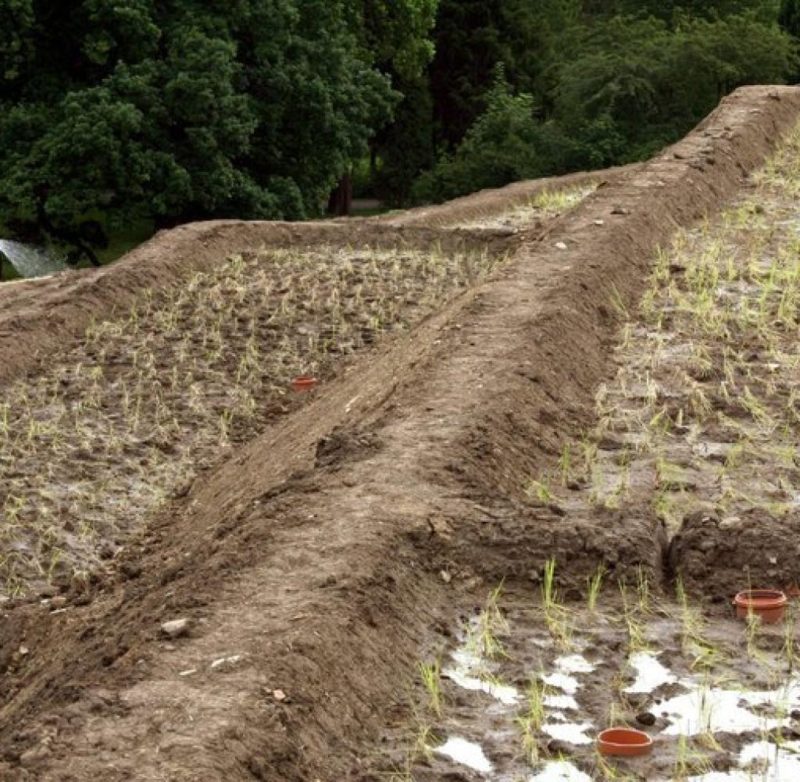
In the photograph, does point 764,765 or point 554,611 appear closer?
point 764,765

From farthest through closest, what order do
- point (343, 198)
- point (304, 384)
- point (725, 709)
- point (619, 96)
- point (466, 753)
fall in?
point (343, 198) → point (619, 96) → point (304, 384) → point (725, 709) → point (466, 753)

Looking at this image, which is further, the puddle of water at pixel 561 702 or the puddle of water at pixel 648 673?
the puddle of water at pixel 648 673

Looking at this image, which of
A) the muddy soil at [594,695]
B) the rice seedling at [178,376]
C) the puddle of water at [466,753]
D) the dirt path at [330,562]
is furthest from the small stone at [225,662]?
the rice seedling at [178,376]

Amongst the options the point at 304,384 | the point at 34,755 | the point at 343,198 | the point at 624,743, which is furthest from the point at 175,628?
the point at 343,198

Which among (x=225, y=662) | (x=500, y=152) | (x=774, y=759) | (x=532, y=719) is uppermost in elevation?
(x=225, y=662)

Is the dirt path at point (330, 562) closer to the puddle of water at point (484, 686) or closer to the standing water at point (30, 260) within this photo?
the puddle of water at point (484, 686)

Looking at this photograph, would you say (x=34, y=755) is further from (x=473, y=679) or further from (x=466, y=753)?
(x=473, y=679)

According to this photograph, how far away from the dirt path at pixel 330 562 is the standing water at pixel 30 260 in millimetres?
15844

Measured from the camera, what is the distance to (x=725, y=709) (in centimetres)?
516

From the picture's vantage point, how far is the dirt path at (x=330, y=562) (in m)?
4.68

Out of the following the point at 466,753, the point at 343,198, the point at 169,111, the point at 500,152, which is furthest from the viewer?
the point at 343,198

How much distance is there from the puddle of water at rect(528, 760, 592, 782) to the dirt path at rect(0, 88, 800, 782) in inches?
19.4

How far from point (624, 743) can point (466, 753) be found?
441 mm

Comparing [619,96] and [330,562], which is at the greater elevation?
[330,562]
